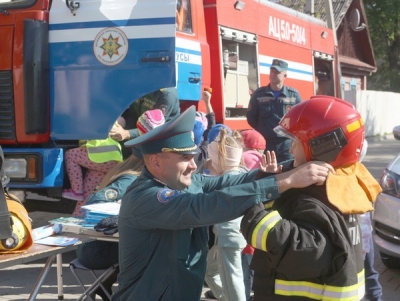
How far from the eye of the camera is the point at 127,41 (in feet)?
18.9

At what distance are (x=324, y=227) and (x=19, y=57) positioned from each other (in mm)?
4160

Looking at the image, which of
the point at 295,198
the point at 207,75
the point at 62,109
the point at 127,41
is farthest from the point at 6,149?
the point at 295,198

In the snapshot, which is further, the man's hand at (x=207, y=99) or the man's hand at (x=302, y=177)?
the man's hand at (x=207, y=99)

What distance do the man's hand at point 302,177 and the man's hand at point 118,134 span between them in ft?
11.5

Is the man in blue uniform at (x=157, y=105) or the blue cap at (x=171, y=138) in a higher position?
the man in blue uniform at (x=157, y=105)

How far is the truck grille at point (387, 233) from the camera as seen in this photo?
5.61 meters

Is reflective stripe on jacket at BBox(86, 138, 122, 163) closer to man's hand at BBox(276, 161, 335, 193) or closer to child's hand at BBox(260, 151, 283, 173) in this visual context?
child's hand at BBox(260, 151, 283, 173)

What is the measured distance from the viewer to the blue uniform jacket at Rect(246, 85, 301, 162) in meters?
7.41

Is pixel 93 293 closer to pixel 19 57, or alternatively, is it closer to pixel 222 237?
pixel 222 237

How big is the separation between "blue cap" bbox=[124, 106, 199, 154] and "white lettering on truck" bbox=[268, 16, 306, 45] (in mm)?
6170

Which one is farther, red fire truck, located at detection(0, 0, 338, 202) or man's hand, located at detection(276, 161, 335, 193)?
red fire truck, located at detection(0, 0, 338, 202)

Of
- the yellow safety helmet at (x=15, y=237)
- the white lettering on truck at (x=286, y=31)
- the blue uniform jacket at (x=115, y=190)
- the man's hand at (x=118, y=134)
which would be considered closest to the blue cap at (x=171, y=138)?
the yellow safety helmet at (x=15, y=237)

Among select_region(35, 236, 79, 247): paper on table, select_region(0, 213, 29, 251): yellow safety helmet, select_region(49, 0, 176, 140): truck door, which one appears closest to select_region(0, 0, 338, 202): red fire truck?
select_region(49, 0, 176, 140): truck door

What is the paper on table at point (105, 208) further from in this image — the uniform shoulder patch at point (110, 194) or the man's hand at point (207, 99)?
the man's hand at point (207, 99)
